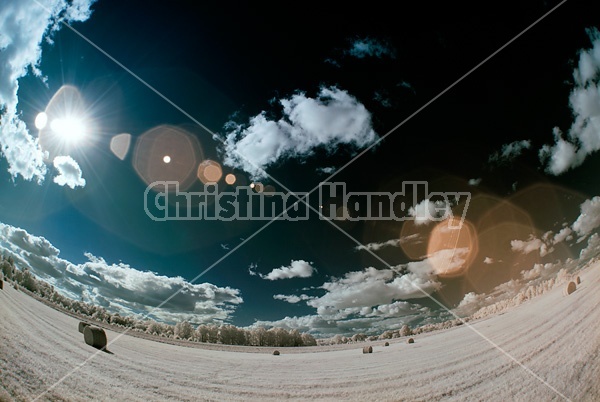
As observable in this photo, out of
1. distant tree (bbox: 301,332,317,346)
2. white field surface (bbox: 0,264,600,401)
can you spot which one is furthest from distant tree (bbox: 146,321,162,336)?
distant tree (bbox: 301,332,317,346)

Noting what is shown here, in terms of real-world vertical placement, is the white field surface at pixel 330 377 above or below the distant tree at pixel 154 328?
below

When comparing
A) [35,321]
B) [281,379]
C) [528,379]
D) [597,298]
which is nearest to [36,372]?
[35,321]

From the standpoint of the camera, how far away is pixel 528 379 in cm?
604

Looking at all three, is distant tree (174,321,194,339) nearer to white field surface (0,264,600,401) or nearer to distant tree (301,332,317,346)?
white field surface (0,264,600,401)

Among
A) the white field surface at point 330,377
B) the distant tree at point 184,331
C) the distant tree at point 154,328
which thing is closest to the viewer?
the white field surface at point 330,377

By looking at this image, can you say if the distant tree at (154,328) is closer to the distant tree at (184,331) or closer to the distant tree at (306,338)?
the distant tree at (184,331)

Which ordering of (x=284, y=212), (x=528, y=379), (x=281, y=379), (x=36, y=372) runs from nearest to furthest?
(x=36, y=372), (x=528, y=379), (x=284, y=212), (x=281, y=379)

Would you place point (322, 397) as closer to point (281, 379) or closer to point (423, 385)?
point (281, 379)

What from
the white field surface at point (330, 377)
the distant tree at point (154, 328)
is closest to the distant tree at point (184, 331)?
the white field surface at point (330, 377)

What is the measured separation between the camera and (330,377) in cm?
959

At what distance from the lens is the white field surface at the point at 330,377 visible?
16.4 ft

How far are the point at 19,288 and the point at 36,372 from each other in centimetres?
166

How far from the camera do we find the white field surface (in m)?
5.00

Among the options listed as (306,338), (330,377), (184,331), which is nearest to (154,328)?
(184,331)
